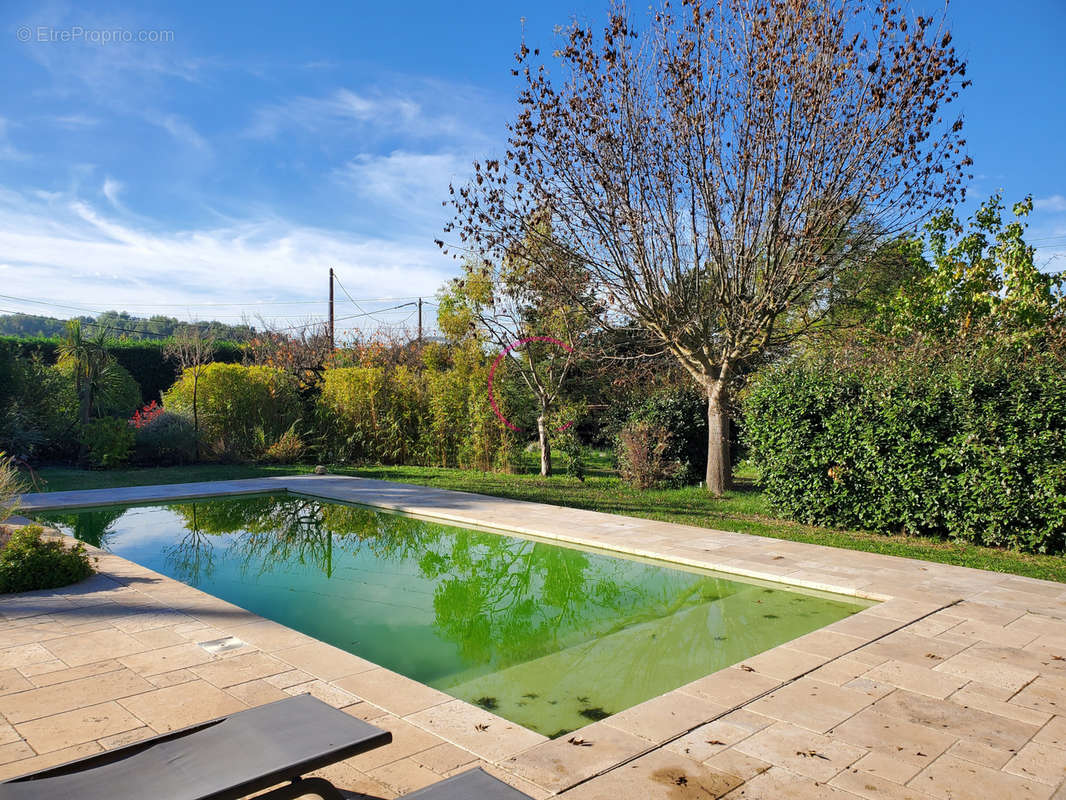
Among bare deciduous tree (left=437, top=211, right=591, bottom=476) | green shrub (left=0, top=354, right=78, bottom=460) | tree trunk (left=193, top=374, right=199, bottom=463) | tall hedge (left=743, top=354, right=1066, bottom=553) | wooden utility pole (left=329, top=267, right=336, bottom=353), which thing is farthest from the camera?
wooden utility pole (left=329, top=267, right=336, bottom=353)

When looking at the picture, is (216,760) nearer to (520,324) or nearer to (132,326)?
(520,324)

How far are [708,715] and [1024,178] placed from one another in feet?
46.4

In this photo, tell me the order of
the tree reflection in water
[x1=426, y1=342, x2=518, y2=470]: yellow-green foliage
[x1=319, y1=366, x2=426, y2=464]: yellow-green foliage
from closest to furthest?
the tree reflection in water < [x1=426, y1=342, x2=518, y2=470]: yellow-green foliage < [x1=319, y1=366, x2=426, y2=464]: yellow-green foliage

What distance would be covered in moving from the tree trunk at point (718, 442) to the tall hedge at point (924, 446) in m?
1.76

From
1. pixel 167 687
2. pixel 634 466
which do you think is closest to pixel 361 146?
pixel 634 466

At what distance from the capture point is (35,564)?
227 inches

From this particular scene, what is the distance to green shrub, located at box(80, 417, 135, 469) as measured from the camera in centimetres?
1348

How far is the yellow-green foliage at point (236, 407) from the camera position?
15.2 meters

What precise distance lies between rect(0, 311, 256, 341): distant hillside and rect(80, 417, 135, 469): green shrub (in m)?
9.95

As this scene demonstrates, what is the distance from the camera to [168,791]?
78.1 inches

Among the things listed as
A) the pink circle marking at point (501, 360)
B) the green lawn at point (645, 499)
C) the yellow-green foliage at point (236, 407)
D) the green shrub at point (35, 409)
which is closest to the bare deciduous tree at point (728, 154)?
the green lawn at point (645, 499)

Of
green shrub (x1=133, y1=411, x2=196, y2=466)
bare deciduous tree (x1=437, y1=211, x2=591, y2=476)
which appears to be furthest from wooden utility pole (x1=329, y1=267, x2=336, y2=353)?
bare deciduous tree (x1=437, y1=211, x2=591, y2=476)

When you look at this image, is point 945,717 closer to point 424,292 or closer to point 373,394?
point 373,394

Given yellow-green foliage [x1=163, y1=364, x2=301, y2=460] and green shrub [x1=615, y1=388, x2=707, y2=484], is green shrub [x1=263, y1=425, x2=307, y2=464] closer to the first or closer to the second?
yellow-green foliage [x1=163, y1=364, x2=301, y2=460]
